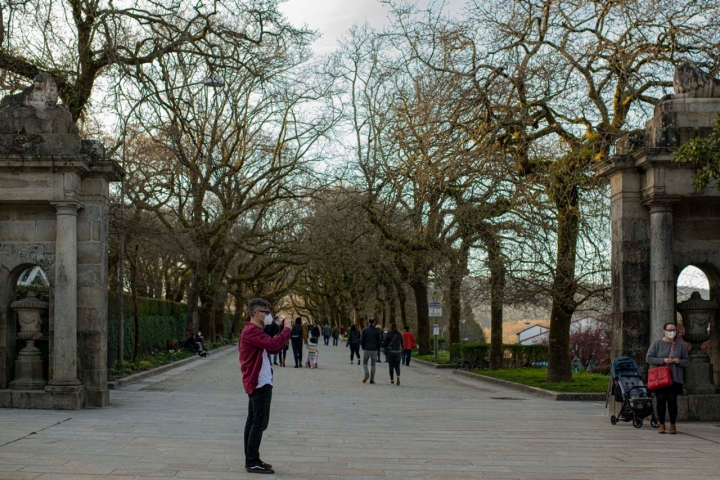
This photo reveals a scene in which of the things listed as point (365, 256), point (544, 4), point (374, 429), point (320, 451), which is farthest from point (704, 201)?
point (365, 256)

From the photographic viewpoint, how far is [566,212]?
19891mm

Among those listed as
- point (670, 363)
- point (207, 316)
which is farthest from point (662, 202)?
point (207, 316)

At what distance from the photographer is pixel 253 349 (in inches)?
347

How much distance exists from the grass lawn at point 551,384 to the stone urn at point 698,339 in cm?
525

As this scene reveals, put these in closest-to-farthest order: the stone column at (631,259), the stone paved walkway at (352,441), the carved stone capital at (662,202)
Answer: the stone paved walkway at (352,441), the carved stone capital at (662,202), the stone column at (631,259)

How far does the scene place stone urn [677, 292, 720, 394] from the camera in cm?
1476

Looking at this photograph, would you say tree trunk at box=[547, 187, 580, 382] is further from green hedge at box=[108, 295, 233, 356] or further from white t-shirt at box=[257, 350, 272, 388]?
green hedge at box=[108, 295, 233, 356]

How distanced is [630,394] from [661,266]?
8.17 feet

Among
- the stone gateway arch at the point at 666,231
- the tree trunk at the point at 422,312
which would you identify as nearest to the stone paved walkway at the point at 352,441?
the stone gateway arch at the point at 666,231

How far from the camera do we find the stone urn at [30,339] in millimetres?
15547

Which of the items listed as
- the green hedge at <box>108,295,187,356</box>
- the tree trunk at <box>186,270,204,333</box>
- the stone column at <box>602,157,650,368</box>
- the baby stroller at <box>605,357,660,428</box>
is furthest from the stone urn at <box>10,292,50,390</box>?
the tree trunk at <box>186,270,204,333</box>

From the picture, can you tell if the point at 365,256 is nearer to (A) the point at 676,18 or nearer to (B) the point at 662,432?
(A) the point at 676,18

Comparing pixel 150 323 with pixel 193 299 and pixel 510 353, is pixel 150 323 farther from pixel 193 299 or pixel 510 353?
pixel 510 353

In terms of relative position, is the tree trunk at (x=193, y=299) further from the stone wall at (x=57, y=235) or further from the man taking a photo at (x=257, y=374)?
the man taking a photo at (x=257, y=374)
